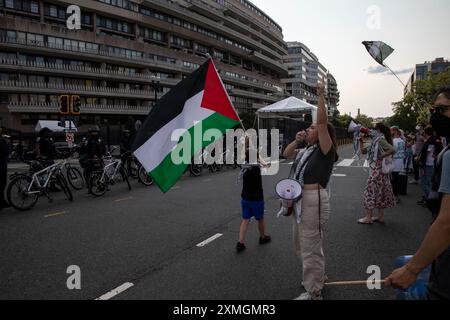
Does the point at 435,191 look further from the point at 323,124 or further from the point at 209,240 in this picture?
the point at 209,240

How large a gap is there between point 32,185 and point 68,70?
40.9m

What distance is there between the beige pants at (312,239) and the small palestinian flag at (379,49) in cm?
585

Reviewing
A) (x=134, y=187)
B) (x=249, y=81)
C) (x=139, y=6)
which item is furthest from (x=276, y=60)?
(x=134, y=187)

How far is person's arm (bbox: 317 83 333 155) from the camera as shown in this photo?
3211mm

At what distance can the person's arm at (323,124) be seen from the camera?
321cm

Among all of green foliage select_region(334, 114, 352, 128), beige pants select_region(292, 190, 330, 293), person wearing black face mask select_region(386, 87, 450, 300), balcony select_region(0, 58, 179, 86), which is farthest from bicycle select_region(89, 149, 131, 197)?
green foliage select_region(334, 114, 352, 128)

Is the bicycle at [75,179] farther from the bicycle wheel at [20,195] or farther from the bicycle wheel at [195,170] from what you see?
the bicycle wheel at [195,170]

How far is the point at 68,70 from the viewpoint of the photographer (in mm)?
43750

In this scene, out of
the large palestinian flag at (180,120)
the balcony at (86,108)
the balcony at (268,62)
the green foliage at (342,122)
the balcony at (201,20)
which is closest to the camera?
the large palestinian flag at (180,120)

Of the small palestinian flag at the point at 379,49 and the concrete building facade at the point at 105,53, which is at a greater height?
the concrete building facade at the point at 105,53

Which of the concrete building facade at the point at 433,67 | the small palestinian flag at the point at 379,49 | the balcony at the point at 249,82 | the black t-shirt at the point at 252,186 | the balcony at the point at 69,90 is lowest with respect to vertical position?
the black t-shirt at the point at 252,186

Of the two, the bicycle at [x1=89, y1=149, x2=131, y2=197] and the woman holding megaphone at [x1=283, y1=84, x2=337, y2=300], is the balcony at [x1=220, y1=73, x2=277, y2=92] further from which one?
the woman holding megaphone at [x1=283, y1=84, x2=337, y2=300]

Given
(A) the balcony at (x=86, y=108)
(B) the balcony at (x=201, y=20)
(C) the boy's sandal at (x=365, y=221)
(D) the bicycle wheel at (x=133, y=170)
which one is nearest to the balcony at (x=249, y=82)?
(B) the balcony at (x=201, y=20)

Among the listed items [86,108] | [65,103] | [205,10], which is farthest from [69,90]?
[205,10]
